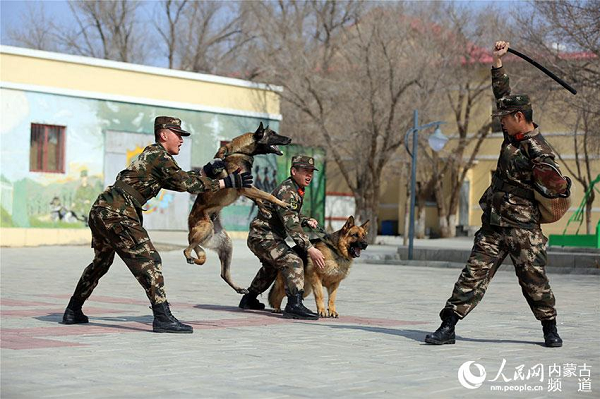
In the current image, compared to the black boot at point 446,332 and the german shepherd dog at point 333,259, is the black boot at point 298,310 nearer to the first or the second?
the german shepherd dog at point 333,259

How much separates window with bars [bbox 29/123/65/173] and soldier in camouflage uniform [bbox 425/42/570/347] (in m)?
24.8

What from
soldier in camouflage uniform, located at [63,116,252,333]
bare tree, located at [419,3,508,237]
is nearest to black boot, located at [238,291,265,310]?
soldier in camouflage uniform, located at [63,116,252,333]

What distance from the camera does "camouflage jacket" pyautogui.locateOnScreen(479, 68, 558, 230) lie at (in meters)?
9.45

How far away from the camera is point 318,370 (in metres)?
7.73

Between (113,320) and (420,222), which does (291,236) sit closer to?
(113,320)

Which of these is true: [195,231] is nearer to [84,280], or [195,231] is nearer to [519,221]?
[84,280]

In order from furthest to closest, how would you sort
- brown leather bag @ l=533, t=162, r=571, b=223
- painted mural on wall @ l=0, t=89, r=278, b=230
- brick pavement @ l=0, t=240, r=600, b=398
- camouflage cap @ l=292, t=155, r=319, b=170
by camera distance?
painted mural on wall @ l=0, t=89, r=278, b=230 → camouflage cap @ l=292, t=155, r=319, b=170 → brown leather bag @ l=533, t=162, r=571, b=223 → brick pavement @ l=0, t=240, r=600, b=398

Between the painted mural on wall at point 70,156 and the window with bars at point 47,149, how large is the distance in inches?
5.3

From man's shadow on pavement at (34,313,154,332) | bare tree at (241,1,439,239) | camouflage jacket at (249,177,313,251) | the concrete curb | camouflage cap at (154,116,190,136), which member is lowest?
the concrete curb

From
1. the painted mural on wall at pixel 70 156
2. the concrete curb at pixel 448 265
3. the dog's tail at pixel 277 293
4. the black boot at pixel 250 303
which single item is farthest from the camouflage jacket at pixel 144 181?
the painted mural on wall at pixel 70 156

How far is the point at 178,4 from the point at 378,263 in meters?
36.2

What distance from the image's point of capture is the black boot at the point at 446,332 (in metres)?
9.52

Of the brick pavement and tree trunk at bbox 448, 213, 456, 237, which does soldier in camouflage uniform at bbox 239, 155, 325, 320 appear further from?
tree trunk at bbox 448, 213, 456, 237

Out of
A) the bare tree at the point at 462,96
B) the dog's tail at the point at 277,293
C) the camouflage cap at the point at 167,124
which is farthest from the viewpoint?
the bare tree at the point at 462,96
